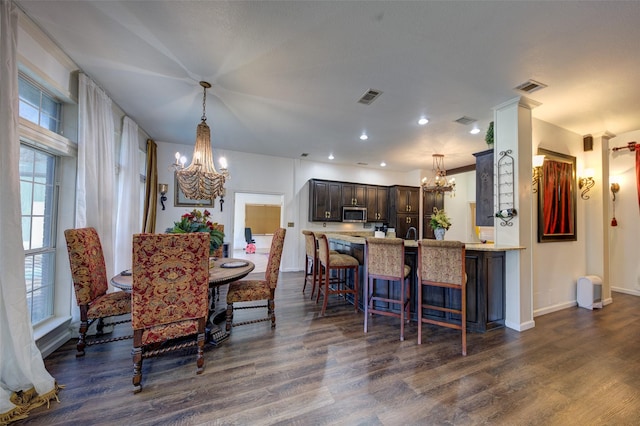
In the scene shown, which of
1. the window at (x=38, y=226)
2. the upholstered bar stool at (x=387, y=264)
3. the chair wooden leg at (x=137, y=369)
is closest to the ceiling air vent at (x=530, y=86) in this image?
the upholstered bar stool at (x=387, y=264)

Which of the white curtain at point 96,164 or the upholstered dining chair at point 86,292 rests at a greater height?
the white curtain at point 96,164

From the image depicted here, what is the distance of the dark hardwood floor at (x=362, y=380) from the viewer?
1557 mm

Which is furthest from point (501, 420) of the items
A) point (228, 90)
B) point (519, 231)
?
point (228, 90)

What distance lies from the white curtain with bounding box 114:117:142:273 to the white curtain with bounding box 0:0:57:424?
185cm

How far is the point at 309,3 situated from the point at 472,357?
3.25 m

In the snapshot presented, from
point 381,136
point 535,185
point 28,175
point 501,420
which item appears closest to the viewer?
point 501,420

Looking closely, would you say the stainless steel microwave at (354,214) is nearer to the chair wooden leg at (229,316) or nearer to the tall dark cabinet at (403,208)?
the tall dark cabinet at (403,208)

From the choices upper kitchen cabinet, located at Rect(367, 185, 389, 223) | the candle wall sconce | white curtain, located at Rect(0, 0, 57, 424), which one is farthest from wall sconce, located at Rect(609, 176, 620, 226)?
white curtain, located at Rect(0, 0, 57, 424)

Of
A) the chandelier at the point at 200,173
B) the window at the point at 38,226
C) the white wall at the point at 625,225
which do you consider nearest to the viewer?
the window at the point at 38,226

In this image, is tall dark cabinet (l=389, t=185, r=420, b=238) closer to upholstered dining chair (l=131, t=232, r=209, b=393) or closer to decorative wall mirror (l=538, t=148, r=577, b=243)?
decorative wall mirror (l=538, t=148, r=577, b=243)

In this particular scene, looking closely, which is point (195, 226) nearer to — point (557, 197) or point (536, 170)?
point (536, 170)

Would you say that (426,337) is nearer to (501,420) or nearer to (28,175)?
(501,420)

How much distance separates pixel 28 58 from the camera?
191cm

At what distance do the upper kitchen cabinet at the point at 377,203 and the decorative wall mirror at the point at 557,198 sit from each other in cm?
354
